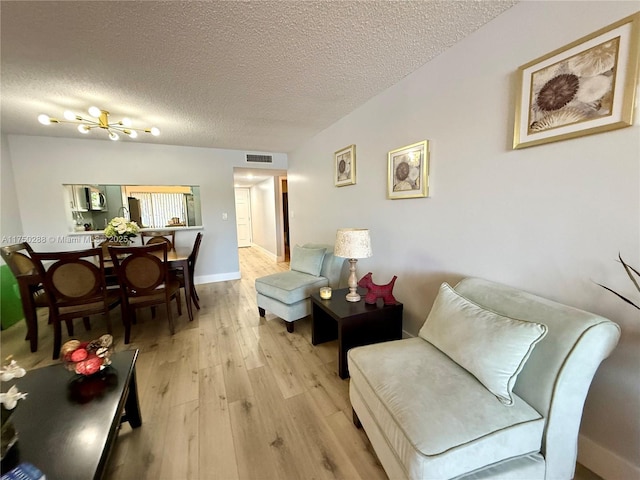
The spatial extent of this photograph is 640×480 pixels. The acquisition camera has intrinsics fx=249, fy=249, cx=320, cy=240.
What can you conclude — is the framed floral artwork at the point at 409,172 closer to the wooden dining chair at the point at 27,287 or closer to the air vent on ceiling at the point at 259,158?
the air vent on ceiling at the point at 259,158

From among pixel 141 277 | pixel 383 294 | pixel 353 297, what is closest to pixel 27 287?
pixel 141 277

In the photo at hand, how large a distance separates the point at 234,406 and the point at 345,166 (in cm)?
252

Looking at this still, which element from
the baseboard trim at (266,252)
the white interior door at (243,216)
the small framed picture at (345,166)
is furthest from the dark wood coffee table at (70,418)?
the white interior door at (243,216)

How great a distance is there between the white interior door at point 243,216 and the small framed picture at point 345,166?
5707 millimetres

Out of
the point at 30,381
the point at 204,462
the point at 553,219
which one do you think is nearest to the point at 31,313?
the point at 30,381

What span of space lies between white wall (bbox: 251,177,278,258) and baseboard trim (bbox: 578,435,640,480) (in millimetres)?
5416

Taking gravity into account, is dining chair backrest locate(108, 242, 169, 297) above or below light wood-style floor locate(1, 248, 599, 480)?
above

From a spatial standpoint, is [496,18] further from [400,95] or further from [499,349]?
[499,349]

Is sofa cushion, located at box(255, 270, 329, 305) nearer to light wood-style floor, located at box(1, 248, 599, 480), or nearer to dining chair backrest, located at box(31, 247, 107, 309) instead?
light wood-style floor, located at box(1, 248, 599, 480)

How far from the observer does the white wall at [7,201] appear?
305 cm

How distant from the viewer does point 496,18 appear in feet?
4.73

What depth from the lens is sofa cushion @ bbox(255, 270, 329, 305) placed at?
8.00 ft

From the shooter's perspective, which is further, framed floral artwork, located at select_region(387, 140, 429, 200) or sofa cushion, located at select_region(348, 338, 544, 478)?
framed floral artwork, located at select_region(387, 140, 429, 200)

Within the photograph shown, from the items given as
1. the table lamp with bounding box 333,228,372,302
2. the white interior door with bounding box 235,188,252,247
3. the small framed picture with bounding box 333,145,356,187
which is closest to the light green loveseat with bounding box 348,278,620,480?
the table lamp with bounding box 333,228,372,302
